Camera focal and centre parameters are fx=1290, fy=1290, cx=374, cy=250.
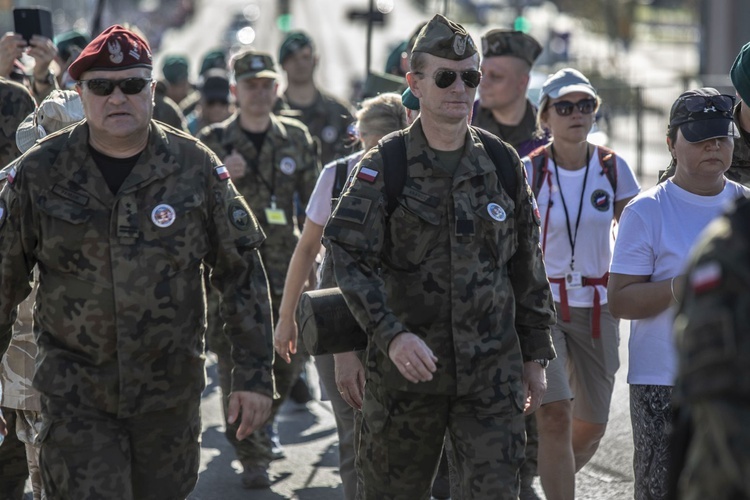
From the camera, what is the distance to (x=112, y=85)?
14.9 ft

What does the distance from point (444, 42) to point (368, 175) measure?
1.89 ft

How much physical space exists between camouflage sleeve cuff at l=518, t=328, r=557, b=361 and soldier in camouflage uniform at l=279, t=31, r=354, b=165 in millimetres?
6740

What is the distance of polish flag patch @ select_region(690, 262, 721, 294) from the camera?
7.99 feet

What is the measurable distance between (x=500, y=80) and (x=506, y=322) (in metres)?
2.96

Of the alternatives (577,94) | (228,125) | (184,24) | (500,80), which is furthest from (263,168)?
(184,24)

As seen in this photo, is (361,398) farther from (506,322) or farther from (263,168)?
(263,168)

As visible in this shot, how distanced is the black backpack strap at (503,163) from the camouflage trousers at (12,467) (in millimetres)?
2608

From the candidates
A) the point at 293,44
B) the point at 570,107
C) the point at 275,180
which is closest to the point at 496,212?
the point at 570,107

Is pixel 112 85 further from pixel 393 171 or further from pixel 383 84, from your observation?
pixel 383 84

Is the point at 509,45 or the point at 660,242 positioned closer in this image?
the point at 660,242

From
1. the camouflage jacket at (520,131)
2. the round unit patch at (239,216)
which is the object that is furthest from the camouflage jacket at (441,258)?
the camouflage jacket at (520,131)

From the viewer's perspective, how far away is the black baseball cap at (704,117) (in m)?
4.86

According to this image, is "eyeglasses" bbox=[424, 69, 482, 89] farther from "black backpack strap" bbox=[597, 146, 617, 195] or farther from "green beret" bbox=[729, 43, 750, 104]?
"black backpack strap" bbox=[597, 146, 617, 195]

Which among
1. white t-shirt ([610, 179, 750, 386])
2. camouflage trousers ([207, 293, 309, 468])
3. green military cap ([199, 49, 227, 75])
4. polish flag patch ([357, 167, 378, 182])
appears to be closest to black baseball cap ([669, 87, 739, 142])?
white t-shirt ([610, 179, 750, 386])
